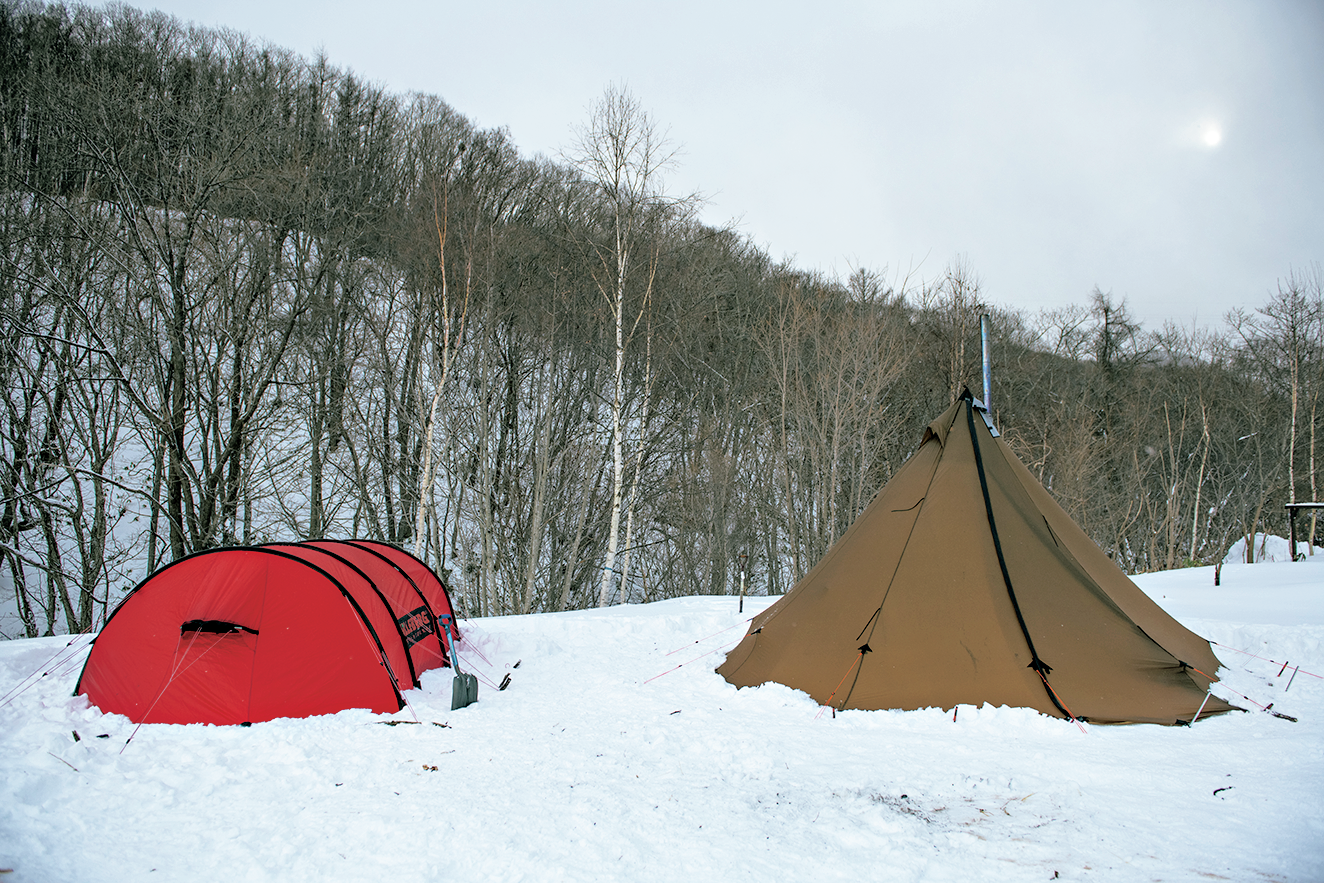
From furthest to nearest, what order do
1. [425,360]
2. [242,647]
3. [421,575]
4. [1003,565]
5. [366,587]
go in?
[425,360] < [421,575] < [366,587] < [1003,565] < [242,647]

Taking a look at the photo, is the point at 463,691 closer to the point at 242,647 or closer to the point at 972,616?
the point at 242,647

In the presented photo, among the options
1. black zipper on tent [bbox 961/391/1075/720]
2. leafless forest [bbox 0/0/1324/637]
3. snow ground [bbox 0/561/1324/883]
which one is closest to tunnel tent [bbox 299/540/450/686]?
snow ground [bbox 0/561/1324/883]

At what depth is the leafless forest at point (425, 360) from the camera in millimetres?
13648

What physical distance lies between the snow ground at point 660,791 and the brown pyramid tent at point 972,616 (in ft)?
0.79

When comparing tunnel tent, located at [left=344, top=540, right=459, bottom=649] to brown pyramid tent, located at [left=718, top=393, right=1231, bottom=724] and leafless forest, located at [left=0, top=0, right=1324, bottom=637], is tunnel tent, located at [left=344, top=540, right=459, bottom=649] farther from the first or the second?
leafless forest, located at [left=0, top=0, right=1324, bottom=637]

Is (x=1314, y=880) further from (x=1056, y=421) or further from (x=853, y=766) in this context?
(x=1056, y=421)

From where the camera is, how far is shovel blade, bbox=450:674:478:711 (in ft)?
18.0

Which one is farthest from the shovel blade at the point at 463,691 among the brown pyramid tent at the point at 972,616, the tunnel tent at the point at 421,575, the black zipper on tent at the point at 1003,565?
the black zipper on tent at the point at 1003,565

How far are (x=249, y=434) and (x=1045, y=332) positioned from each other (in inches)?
1224

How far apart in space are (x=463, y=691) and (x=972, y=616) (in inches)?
163

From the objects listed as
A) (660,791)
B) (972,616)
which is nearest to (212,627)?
(660,791)

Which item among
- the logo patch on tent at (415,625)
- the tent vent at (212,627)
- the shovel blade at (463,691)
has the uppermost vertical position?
the tent vent at (212,627)

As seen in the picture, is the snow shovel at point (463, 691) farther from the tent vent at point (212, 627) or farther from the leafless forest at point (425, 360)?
the leafless forest at point (425, 360)

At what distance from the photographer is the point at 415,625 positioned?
6.29 meters
